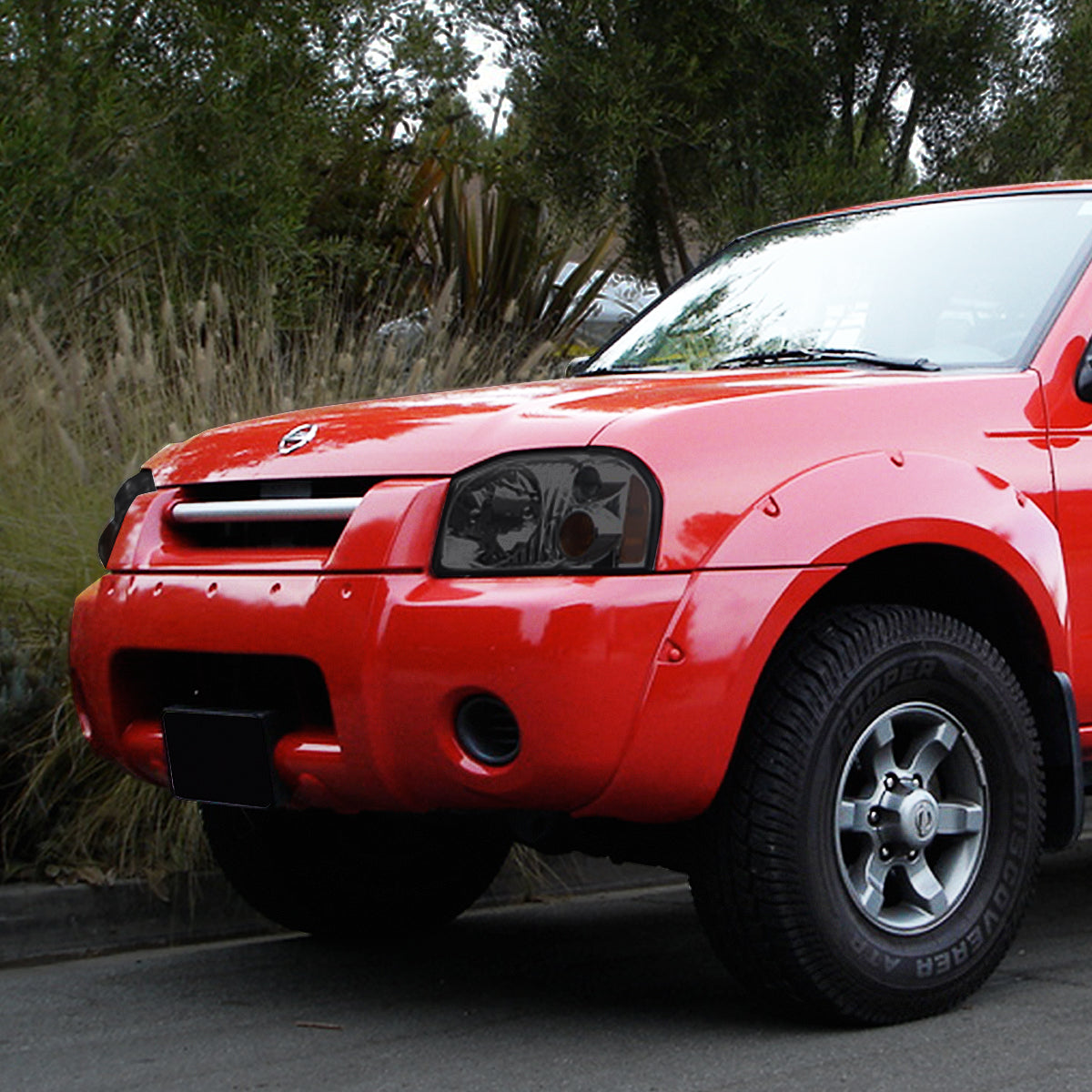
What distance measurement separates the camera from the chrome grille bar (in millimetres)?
4180

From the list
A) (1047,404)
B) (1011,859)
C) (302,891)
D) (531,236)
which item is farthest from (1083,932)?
(531,236)

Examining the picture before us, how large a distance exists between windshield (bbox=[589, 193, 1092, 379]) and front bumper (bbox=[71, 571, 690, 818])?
1322mm

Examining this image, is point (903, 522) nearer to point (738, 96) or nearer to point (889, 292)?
point (889, 292)

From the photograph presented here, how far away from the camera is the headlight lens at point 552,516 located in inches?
153

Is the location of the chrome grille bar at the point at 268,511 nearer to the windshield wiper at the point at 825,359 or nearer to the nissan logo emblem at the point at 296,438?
the nissan logo emblem at the point at 296,438

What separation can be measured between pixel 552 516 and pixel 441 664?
1.16 feet

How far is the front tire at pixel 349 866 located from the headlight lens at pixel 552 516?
1062 millimetres

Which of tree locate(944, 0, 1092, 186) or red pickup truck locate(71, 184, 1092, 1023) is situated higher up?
tree locate(944, 0, 1092, 186)

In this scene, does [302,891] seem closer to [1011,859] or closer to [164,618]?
[164,618]

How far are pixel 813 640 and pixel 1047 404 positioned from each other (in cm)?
91

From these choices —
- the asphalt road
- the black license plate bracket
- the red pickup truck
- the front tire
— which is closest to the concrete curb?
the asphalt road

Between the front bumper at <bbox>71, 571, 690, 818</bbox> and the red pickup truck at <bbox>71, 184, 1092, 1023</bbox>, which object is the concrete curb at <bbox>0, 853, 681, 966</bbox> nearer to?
the red pickup truck at <bbox>71, 184, 1092, 1023</bbox>

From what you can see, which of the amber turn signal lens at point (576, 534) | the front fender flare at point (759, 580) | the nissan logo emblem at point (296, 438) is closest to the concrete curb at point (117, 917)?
the nissan logo emblem at point (296, 438)

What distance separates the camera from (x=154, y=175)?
10.6 m
